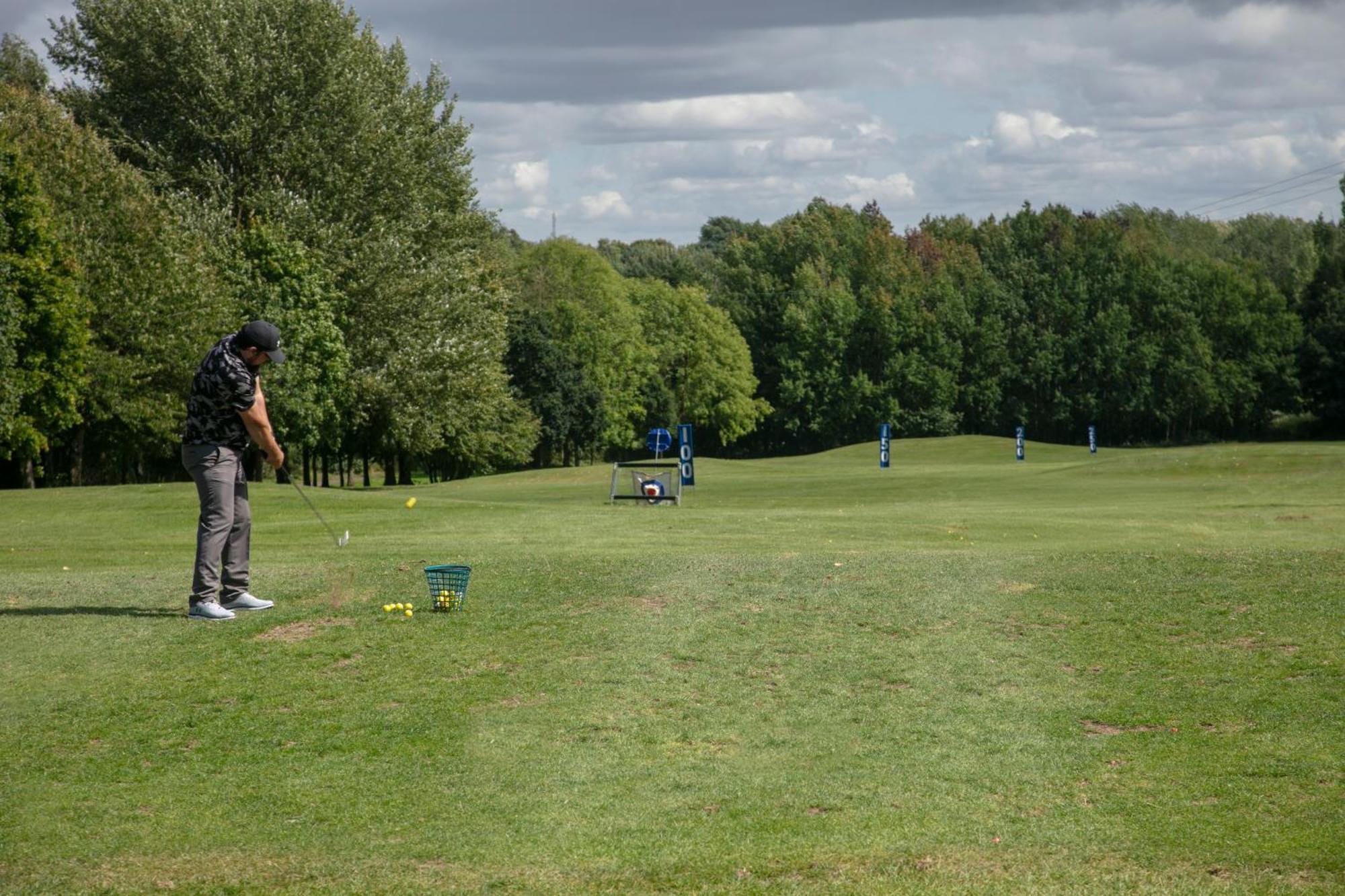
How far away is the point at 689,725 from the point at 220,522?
18.7ft

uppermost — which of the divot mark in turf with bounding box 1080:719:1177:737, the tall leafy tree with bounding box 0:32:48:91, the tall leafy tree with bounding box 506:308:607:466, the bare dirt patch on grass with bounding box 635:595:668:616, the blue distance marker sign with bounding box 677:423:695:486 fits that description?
the tall leafy tree with bounding box 0:32:48:91

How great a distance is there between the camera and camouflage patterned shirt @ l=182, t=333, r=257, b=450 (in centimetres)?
1326

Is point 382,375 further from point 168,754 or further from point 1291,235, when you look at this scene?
point 1291,235

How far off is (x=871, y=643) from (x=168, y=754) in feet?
22.1

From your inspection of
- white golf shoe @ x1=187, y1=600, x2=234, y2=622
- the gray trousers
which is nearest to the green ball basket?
the gray trousers

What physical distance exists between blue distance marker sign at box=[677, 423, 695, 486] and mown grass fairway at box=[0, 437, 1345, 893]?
1763 centimetres

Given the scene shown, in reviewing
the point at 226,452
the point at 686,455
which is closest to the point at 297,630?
the point at 226,452

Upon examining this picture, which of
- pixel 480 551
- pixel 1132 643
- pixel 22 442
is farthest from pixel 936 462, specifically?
pixel 1132 643

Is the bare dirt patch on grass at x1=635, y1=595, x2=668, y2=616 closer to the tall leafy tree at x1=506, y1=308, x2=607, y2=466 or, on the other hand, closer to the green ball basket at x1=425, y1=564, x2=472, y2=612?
the green ball basket at x1=425, y1=564, x2=472, y2=612

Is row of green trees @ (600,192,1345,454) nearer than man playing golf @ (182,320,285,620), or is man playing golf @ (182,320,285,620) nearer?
man playing golf @ (182,320,285,620)

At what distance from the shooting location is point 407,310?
2249 inches

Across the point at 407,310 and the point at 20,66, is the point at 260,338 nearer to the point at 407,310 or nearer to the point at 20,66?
the point at 407,310

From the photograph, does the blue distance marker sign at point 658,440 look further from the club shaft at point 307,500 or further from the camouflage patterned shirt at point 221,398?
the camouflage patterned shirt at point 221,398

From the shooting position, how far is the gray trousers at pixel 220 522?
534 inches
